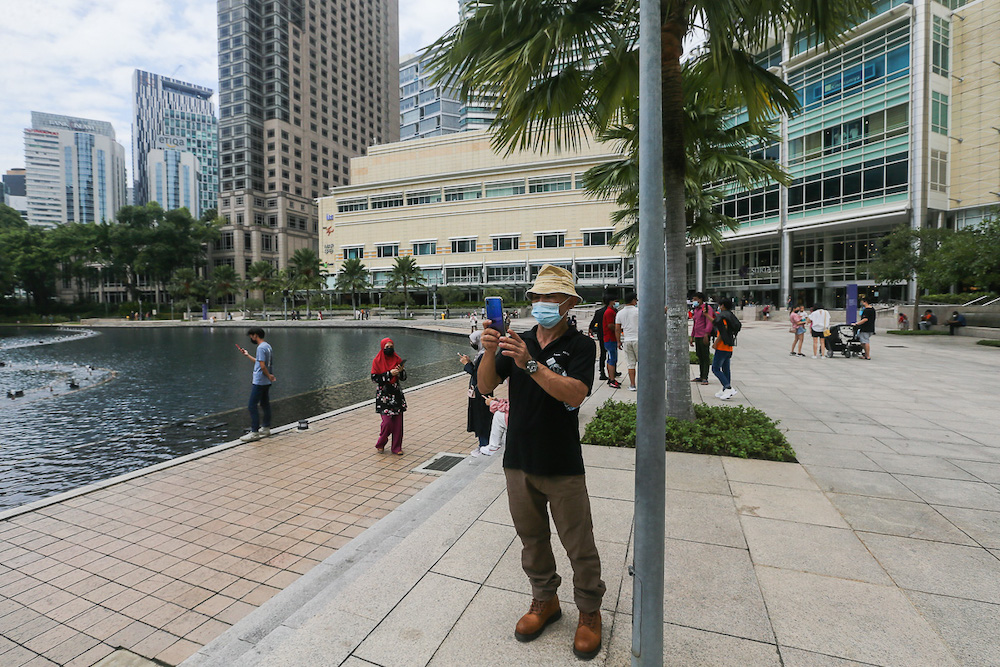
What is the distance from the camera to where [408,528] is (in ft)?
14.2

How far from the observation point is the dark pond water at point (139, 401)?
7383 mm

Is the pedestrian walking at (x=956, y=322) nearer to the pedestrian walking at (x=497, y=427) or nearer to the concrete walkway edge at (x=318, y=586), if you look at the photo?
the pedestrian walking at (x=497, y=427)

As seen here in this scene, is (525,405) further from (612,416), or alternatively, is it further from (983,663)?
(612,416)

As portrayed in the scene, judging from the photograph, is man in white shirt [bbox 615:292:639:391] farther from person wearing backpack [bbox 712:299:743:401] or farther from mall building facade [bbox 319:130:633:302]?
mall building facade [bbox 319:130:633:302]

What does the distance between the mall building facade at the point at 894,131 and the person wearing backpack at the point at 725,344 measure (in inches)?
990

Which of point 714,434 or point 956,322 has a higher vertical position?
point 956,322

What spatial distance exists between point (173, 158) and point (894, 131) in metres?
222

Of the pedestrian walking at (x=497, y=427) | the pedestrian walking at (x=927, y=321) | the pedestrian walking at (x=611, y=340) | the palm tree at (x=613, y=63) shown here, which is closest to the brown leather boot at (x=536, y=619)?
the pedestrian walking at (x=497, y=427)

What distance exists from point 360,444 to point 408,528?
139 inches

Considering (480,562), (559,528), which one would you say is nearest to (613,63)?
(559,528)

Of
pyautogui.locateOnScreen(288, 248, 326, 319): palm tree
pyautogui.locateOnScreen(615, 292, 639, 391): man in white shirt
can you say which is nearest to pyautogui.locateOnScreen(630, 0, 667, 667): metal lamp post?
pyautogui.locateOnScreen(615, 292, 639, 391): man in white shirt

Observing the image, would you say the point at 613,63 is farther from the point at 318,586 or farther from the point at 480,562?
the point at 318,586

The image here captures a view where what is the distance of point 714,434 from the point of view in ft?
19.5

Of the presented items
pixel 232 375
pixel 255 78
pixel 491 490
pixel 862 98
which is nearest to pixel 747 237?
pixel 862 98
